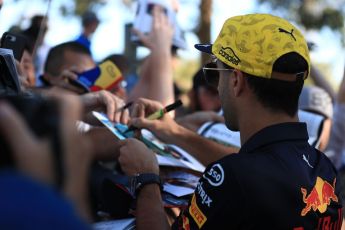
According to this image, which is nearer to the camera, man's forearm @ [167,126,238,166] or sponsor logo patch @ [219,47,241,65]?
sponsor logo patch @ [219,47,241,65]

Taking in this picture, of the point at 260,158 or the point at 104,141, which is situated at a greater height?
the point at 260,158

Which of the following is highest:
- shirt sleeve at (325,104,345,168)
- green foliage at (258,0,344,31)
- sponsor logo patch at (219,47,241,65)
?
sponsor logo patch at (219,47,241,65)

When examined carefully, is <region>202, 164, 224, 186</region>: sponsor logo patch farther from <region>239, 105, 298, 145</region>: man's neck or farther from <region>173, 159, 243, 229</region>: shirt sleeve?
<region>239, 105, 298, 145</region>: man's neck

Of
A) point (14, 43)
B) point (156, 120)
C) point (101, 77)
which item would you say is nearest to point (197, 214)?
point (156, 120)

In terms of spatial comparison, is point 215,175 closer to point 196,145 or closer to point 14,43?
point 196,145

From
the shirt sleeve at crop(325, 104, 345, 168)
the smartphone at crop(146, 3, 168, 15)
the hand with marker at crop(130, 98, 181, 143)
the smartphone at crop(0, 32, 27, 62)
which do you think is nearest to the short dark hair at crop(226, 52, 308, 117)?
the hand with marker at crop(130, 98, 181, 143)

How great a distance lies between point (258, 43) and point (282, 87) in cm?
19

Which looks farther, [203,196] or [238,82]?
[238,82]

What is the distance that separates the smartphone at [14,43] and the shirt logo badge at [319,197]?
1692 millimetres

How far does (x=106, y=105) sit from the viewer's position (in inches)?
121

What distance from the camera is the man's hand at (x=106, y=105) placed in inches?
120

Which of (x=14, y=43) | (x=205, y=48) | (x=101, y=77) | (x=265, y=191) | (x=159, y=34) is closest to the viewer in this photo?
(x=265, y=191)

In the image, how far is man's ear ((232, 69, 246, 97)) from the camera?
7.69ft

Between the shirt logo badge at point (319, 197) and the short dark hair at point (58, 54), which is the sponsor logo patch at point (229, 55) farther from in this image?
the short dark hair at point (58, 54)
